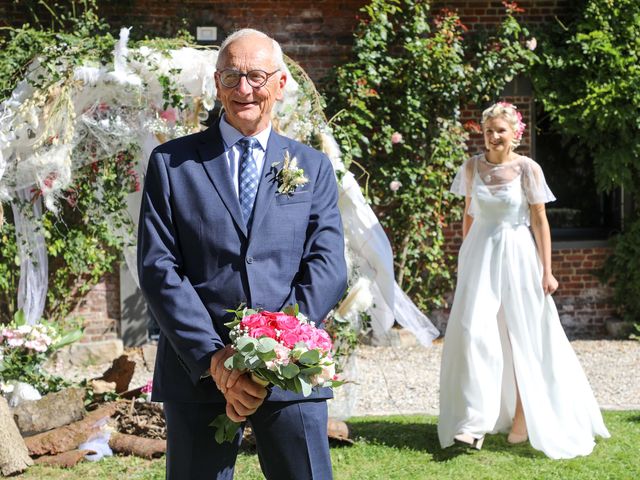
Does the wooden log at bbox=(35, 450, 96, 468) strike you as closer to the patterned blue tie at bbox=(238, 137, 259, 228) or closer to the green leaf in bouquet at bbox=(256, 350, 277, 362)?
the patterned blue tie at bbox=(238, 137, 259, 228)

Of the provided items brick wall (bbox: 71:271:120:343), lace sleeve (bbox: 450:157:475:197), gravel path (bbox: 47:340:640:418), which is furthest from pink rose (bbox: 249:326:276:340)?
brick wall (bbox: 71:271:120:343)

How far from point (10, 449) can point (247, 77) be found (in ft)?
10.4

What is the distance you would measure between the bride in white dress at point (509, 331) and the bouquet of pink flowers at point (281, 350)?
2.88 m

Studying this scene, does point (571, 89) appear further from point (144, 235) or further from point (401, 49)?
point (144, 235)

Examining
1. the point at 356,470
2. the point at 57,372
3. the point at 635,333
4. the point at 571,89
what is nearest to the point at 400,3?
the point at 571,89

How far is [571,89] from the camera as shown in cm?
931

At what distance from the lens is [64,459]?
17.5ft

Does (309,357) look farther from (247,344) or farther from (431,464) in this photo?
(431,464)

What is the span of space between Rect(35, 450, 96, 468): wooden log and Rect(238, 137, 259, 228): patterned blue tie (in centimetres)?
300

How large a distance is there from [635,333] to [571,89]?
261 cm

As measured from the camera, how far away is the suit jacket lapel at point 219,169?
2.90 metres

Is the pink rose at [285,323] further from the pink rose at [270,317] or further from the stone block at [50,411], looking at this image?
the stone block at [50,411]

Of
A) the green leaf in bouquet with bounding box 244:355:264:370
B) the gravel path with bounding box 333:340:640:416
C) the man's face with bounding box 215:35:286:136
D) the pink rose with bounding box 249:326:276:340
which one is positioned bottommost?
the gravel path with bounding box 333:340:640:416

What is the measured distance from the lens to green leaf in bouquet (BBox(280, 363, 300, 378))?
260 centimetres
